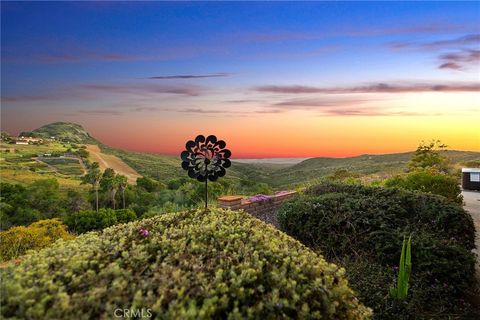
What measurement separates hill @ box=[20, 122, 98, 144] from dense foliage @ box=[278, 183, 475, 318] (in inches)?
709

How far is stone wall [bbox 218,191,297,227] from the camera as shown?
23.5 feet

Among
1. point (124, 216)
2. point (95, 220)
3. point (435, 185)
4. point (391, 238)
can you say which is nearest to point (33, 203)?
point (95, 220)

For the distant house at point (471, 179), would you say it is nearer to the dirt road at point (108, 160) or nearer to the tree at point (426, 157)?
the tree at point (426, 157)

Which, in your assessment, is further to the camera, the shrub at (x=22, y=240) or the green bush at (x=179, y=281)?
the shrub at (x=22, y=240)

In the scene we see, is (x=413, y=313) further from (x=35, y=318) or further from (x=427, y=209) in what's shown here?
(x=35, y=318)

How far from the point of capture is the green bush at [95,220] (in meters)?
7.92

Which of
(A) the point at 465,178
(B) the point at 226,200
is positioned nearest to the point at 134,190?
(B) the point at 226,200

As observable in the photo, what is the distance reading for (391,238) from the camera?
456 cm

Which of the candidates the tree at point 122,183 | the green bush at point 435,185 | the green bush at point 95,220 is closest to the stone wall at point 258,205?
the green bush at point 95,220

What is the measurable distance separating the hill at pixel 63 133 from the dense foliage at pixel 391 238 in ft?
59.1

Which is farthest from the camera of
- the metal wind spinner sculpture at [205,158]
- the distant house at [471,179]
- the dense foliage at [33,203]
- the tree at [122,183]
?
the distant house at [471,179]

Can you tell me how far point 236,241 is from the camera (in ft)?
8.22

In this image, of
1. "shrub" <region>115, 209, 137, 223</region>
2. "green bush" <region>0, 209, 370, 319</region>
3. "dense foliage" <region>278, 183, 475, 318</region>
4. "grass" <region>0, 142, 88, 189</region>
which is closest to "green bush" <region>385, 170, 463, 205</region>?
"dense foliage" <region>278, 183, 475, 318</region>

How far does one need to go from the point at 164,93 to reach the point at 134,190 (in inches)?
239
